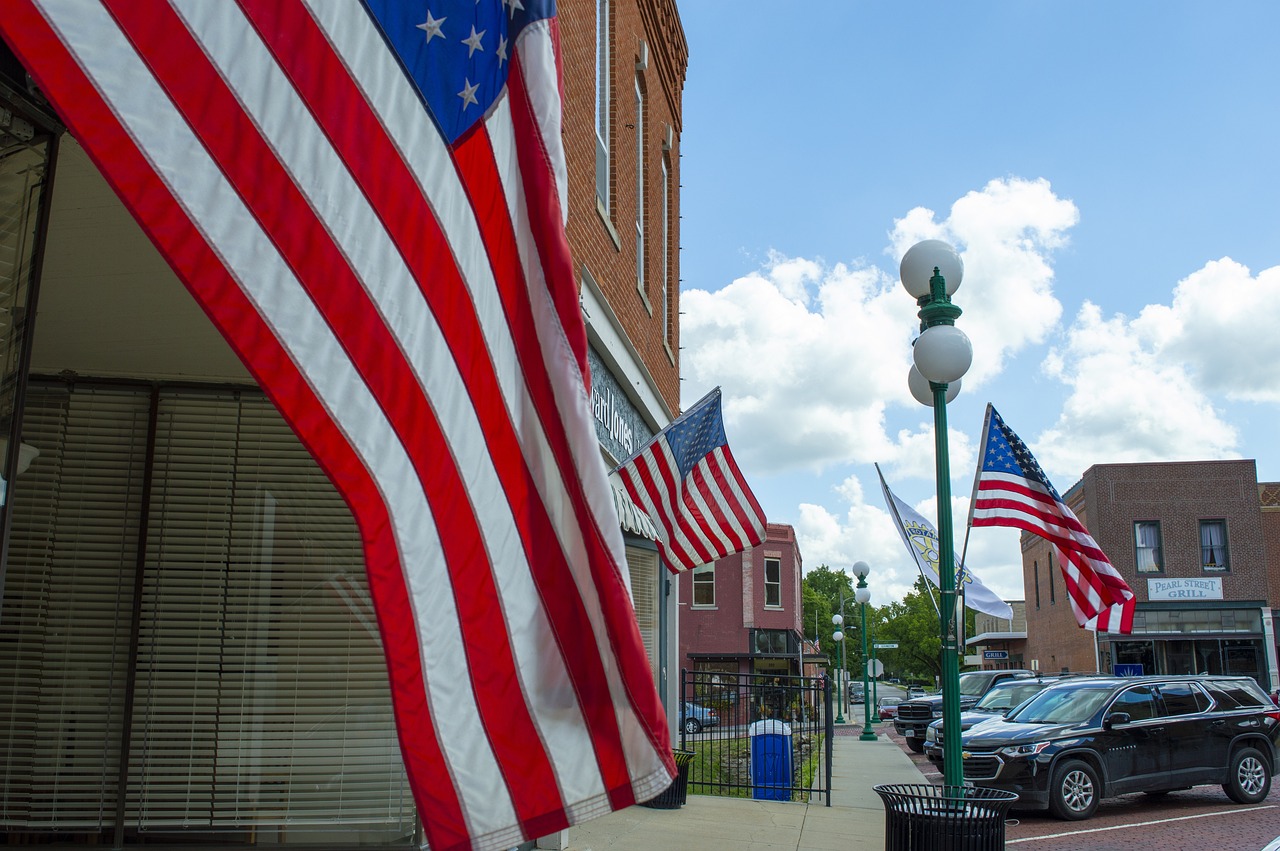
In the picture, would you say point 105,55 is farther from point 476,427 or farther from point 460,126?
point 476,427

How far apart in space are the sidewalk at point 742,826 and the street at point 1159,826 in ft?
6.13

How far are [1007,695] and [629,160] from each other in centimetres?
1210

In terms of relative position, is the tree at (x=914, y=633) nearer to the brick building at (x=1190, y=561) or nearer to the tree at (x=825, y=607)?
the tree at (x=825, y=607)

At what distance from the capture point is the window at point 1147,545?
39.8m

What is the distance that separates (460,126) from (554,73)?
42 centimetres

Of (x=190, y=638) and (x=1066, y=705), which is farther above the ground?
(x=190, y=638)

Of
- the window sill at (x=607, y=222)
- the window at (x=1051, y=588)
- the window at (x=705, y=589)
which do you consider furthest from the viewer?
the window at (x=1051, y=588)

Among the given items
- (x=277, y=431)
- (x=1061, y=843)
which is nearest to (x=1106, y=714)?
(x=1061, y=843)

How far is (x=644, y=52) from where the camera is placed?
1470 centimetres

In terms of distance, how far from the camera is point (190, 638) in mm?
5699

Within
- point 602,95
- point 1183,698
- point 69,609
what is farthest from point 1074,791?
point 69,609

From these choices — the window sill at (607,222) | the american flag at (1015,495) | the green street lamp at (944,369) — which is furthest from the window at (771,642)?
the green street lamp at (944,369)

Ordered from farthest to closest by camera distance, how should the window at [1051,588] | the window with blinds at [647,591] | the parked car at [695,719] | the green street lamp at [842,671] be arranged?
the window at [1051,588] → the green street lamp at [842,671] → the parked car at [695,719] → the window with blinds at [647,591]

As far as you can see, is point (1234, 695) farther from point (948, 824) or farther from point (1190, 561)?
point (1190, 561)
